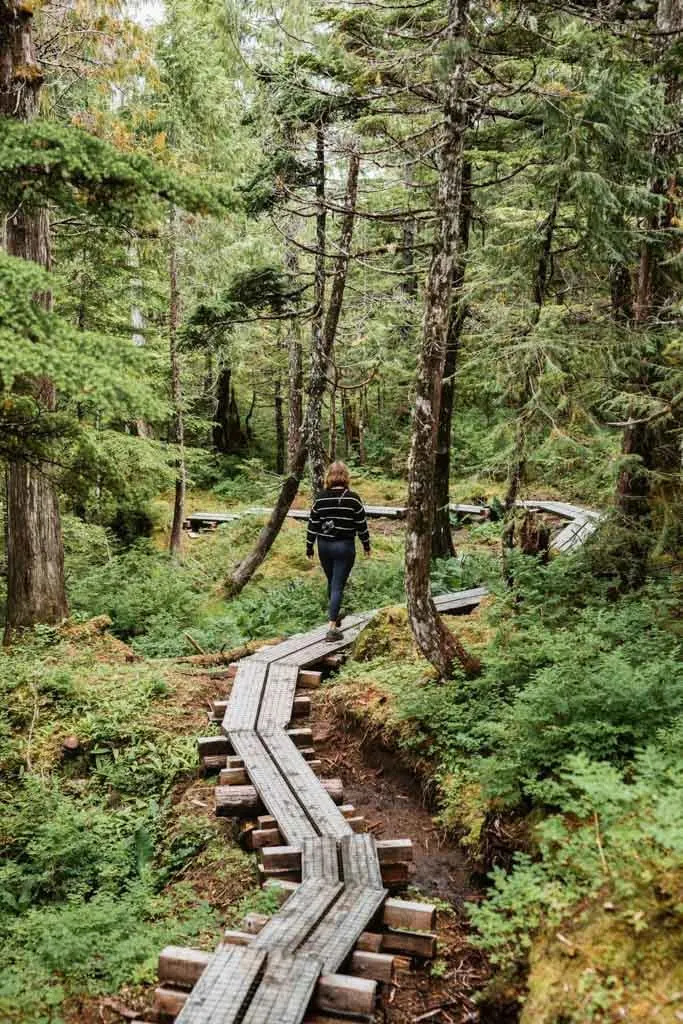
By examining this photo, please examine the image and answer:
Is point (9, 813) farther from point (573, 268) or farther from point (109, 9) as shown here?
point (573, 268)

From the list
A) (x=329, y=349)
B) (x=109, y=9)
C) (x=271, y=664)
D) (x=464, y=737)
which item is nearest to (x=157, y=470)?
(x=329, y=349)

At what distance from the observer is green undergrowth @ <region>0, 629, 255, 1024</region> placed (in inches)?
179

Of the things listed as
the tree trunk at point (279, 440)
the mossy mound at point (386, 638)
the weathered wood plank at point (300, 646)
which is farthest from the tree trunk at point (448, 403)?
the tree trunk at point (279, 440)

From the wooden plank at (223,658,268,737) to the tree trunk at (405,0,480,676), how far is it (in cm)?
194

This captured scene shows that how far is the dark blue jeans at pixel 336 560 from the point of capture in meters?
9.77

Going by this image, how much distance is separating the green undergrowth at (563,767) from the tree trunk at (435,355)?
0.79 metres

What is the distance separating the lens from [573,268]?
12203mm

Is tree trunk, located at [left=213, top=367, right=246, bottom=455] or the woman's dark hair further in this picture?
tree trunk, located at [left=213, top=367, right=246, bottom=455]

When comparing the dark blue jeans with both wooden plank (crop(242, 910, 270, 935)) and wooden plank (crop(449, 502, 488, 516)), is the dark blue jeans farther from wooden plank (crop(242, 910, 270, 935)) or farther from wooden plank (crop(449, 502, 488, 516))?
wooden plank (crop(449, 502, 488, 516))

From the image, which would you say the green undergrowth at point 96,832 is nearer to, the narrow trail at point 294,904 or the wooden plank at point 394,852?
the narrow trail at point 294,904

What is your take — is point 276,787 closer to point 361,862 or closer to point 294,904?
point 361,862

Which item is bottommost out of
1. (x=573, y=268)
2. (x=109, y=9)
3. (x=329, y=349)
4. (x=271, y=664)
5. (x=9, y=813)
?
(x=9, y=813)

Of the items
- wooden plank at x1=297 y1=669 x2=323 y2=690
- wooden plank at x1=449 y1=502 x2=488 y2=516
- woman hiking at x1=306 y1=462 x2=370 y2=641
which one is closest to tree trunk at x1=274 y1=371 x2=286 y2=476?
wooden plank at x1=449 y1=502 x2=488 y2=516

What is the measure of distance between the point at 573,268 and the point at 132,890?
1108 centimetres
